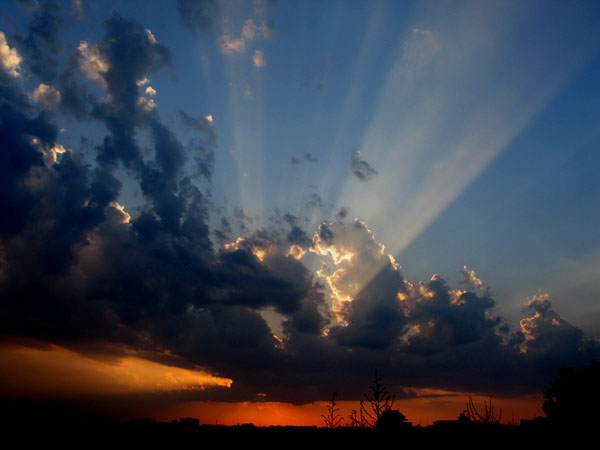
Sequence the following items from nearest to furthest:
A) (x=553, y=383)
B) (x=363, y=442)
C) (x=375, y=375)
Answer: (x=363, y=442), (x=375, y=375), (x=553, y=383)

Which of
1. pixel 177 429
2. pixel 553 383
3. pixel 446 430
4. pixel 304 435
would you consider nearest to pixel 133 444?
pixel 177 429

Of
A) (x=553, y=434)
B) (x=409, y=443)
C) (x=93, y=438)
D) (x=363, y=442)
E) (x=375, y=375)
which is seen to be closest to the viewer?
(x=553, y=434)

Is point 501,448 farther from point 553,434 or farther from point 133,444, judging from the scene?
point 133,444

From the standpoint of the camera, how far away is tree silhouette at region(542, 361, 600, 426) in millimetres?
67375

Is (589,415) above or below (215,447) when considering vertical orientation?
above

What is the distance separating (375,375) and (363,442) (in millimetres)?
7582

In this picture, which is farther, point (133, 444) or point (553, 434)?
point (133, 444)

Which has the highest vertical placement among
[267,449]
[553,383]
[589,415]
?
[553,383]

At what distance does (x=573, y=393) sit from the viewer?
236 ft

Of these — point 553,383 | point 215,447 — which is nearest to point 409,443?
point 215,447

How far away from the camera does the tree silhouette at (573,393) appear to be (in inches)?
2653

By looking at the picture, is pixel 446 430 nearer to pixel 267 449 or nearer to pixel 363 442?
pixel 363 442

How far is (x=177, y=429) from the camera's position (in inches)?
2388

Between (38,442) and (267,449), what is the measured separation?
102 feet
